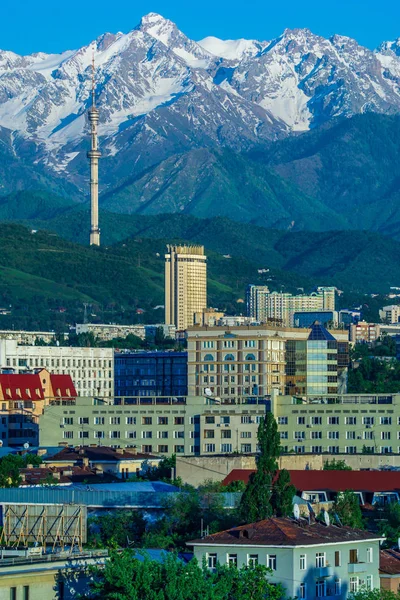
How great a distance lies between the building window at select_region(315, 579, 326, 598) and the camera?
178 ft

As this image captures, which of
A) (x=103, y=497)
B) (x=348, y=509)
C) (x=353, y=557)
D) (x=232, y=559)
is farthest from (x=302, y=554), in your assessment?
(x=103, y=497)

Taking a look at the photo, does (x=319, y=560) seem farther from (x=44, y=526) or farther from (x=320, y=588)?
(x=44, y=526)

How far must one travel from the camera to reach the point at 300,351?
162 metres

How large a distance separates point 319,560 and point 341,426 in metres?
70.8

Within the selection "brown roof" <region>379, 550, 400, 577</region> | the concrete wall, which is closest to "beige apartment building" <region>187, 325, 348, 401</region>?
the concrete wall

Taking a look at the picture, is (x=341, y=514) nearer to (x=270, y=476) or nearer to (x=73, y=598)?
(x=270, y=476)

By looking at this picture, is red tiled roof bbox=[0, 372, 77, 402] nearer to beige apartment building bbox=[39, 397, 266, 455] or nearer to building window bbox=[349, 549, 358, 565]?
beige apartment building bbox=[39, 397, 266, 455]

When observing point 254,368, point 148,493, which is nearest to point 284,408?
point 254,368

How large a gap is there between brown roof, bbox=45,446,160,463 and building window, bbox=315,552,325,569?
49.9 meters

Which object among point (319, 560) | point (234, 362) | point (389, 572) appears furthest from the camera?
point (234, 362)

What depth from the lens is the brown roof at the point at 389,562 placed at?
59594mm

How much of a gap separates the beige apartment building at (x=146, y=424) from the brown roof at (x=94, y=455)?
1168cm

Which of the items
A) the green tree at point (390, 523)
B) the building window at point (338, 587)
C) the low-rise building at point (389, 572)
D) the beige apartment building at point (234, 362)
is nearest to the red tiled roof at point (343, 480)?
the green tree at point (390, 523)

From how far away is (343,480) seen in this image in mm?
85188
